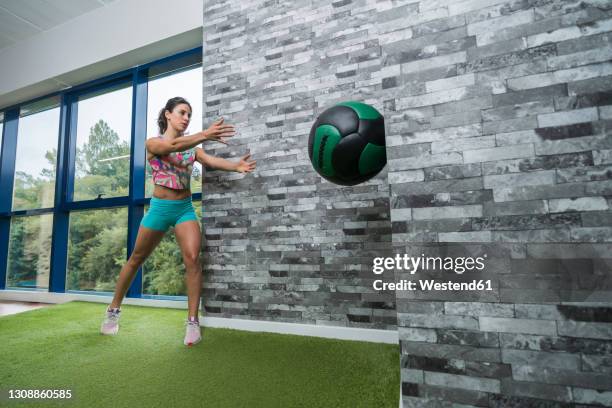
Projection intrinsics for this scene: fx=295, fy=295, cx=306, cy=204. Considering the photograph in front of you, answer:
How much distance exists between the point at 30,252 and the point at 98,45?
2.82 metres

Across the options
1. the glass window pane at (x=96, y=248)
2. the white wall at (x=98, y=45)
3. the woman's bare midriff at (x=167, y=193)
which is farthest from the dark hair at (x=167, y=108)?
the glass window pane at (x=96, y=248)

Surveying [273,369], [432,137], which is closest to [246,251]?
[273,369]

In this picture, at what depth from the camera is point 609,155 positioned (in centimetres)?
77

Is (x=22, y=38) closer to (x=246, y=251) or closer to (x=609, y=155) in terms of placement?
(x=246, y=251)

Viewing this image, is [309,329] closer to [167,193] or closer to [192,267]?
[192,267]

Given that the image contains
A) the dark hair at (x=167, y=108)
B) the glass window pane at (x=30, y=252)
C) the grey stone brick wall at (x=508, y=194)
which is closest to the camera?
the grey stone brick wall at (x=508, y=194)

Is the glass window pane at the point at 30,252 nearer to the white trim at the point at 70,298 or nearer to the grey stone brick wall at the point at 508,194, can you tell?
the white trim at the point at 70,298

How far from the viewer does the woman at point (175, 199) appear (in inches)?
76.3

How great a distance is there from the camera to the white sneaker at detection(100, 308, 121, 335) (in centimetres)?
206

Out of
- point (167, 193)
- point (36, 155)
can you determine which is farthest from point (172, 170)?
point (36, 155)

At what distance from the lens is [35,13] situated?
11.4 ft

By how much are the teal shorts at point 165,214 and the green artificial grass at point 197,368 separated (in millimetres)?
745

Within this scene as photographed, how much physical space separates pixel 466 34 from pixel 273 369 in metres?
1.58

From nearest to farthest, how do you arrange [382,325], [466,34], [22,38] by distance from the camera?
[466,34] → [382,325] → [22,38]
